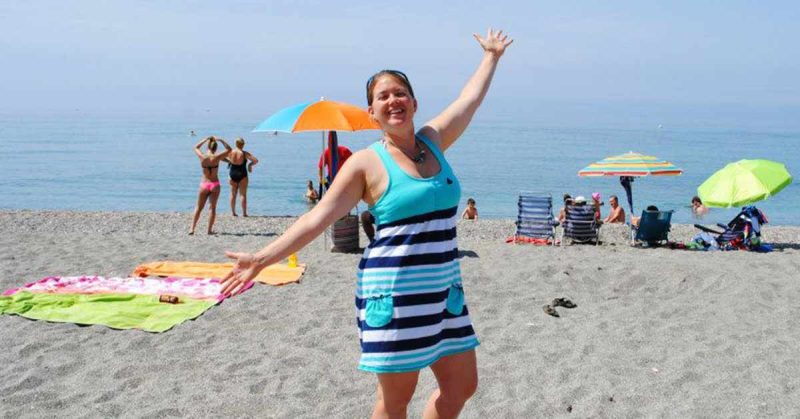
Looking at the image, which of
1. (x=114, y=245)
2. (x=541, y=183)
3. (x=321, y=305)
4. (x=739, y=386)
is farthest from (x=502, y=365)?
(x=541, y=183)

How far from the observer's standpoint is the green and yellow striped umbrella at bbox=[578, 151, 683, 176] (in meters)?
12.0

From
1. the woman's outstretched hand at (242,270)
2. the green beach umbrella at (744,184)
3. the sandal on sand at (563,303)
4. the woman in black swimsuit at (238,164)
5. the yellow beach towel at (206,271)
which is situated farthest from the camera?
the woman in black swimsuit at (238,164)

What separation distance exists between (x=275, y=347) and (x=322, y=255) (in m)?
4.06

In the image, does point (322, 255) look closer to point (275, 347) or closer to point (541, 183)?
point (275, 347)

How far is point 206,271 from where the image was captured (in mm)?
8516

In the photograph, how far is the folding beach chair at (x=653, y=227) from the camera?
11500 mm

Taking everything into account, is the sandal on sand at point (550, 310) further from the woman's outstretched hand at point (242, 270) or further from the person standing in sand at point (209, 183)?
the person standing in sand at point (209, 183)

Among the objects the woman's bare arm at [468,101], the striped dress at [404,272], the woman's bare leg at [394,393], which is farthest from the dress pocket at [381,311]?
the woman's bare arm at [468,101]

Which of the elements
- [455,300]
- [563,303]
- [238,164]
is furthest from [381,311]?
[238,164]

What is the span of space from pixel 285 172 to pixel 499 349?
1370 inches

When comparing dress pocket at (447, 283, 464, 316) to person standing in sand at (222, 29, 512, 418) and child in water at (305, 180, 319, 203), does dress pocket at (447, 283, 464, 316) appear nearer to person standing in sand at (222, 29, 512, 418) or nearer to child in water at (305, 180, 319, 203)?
person standing in sand at (222, 29, 512, 418)

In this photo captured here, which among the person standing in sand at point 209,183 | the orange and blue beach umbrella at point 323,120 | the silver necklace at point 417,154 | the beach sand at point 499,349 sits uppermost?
the orange and blue beach umbrella at point 323,120

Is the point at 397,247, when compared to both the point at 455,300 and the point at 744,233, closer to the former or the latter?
the point at 455,300

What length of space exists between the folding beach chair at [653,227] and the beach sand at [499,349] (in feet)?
8.01
